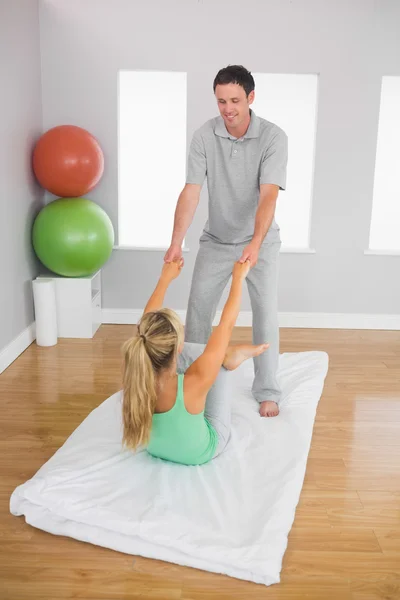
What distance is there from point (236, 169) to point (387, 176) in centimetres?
186

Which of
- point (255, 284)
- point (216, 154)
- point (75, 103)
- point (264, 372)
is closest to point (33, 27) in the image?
point (75, 103)

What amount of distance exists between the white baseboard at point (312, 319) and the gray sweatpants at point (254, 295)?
146 centimetres

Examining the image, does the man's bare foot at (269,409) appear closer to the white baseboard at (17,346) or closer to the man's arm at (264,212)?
the man's arm at (264,212)

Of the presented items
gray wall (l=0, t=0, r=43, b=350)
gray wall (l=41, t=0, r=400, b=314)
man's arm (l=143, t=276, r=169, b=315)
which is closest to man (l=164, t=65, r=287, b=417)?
man's arm (l=143, t=276, r=169, b=315)

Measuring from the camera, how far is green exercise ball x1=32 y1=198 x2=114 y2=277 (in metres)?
3.65

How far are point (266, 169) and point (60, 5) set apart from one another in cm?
209

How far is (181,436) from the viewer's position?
81.4 inches

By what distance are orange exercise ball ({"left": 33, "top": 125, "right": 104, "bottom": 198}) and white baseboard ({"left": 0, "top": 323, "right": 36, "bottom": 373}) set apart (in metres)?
0.83

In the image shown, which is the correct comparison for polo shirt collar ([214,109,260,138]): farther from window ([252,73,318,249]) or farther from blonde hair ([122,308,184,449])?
window ([252,73,318,249])

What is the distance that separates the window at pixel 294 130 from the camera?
400cm

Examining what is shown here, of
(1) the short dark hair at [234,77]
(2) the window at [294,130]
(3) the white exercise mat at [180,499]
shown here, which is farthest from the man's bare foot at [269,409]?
(2) the window at [294,130]

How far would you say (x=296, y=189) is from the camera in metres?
4.17

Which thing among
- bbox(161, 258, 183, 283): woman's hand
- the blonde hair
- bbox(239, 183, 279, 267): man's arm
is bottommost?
the blonde hair

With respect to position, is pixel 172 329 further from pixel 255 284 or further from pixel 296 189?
pixel 296 189
